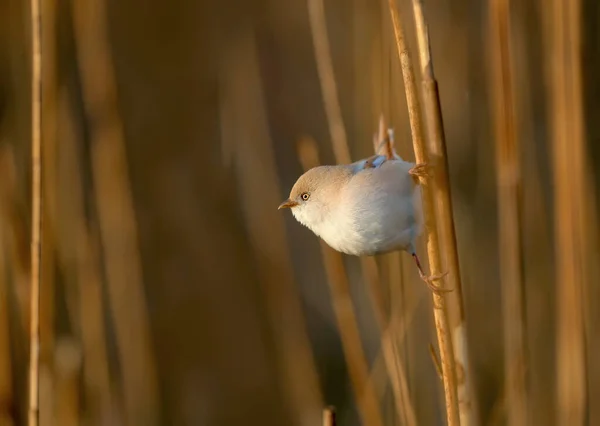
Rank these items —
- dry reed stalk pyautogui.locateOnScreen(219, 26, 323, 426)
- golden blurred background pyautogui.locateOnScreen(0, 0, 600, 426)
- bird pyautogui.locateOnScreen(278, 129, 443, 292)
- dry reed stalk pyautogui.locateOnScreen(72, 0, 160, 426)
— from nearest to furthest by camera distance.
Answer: bird pyautogui.locateOnScreen(278, 129, 443, 292) < golden blurred background pyautogui.locateOnScreen(0, 0, 600, 426) < dry reed stalk pyautogui.locateOnScreen(72, 0, 160, 426) < dry reed stalk pyautogui.locateOnScreen(219, 26, 323, 426)

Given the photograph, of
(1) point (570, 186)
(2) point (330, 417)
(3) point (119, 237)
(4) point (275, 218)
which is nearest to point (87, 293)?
(3) point (119, 237)

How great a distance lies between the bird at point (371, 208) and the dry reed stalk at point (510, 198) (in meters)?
0.16

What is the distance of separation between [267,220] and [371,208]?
0.66m

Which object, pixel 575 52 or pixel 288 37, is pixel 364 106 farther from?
pixel 288 37

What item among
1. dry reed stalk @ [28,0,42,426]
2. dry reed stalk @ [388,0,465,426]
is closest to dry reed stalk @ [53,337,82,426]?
dry reed stalk @ [28,0,42,426]

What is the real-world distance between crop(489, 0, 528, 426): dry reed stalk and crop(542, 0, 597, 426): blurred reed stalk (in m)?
0.07

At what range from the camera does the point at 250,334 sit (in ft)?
6.89

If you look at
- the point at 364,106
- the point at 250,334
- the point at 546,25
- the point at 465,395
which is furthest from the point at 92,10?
the point at 250,334

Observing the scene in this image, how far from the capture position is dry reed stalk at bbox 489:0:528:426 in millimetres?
→ 818

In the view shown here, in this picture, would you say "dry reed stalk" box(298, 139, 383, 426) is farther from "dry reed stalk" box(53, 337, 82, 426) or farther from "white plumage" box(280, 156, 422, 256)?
"dry reed stalk" box(53, 337, 82, 426)

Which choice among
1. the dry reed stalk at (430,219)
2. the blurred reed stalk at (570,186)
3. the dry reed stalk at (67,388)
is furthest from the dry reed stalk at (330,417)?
the dry reed stalk at (67,388)

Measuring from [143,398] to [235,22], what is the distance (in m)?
1.23

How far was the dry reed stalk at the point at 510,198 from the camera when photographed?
818 millimetres

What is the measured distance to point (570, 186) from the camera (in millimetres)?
917
